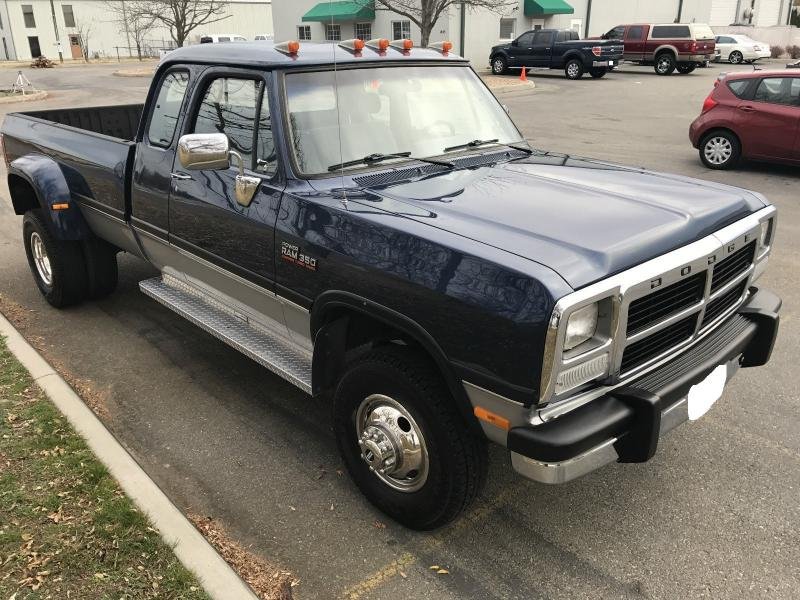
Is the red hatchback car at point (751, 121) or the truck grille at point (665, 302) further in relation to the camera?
the red hatchback car at point (751, 121)

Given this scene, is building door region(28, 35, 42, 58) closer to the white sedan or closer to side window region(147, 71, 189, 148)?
the white sedan

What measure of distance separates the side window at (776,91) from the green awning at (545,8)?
26093 mm

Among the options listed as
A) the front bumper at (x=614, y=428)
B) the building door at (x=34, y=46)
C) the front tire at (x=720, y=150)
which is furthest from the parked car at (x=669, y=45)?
the building door at (x=34, y=46)

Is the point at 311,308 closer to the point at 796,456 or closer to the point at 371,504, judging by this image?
the point at 371,504

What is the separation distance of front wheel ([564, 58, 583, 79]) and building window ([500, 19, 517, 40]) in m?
7.62

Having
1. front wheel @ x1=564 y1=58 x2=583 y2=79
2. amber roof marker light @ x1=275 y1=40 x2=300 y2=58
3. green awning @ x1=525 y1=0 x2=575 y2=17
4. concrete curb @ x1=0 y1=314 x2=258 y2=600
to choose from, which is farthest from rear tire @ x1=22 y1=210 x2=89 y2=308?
green awning @ x1=525 y1=0 x2=575 y2=17

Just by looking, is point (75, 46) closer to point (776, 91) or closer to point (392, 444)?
point (776, 91)

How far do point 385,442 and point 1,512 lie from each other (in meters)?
1.82

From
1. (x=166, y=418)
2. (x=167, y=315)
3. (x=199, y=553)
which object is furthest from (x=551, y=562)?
(x=167, y=315)

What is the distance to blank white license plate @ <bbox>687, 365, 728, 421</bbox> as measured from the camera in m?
2.90

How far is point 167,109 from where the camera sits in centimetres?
443

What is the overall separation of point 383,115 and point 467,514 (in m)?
2.10

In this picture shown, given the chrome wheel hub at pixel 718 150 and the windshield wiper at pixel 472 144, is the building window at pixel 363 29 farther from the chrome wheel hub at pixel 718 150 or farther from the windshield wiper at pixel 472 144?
the windshield wiper at pixel 472 144

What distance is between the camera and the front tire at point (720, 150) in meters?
10.9
